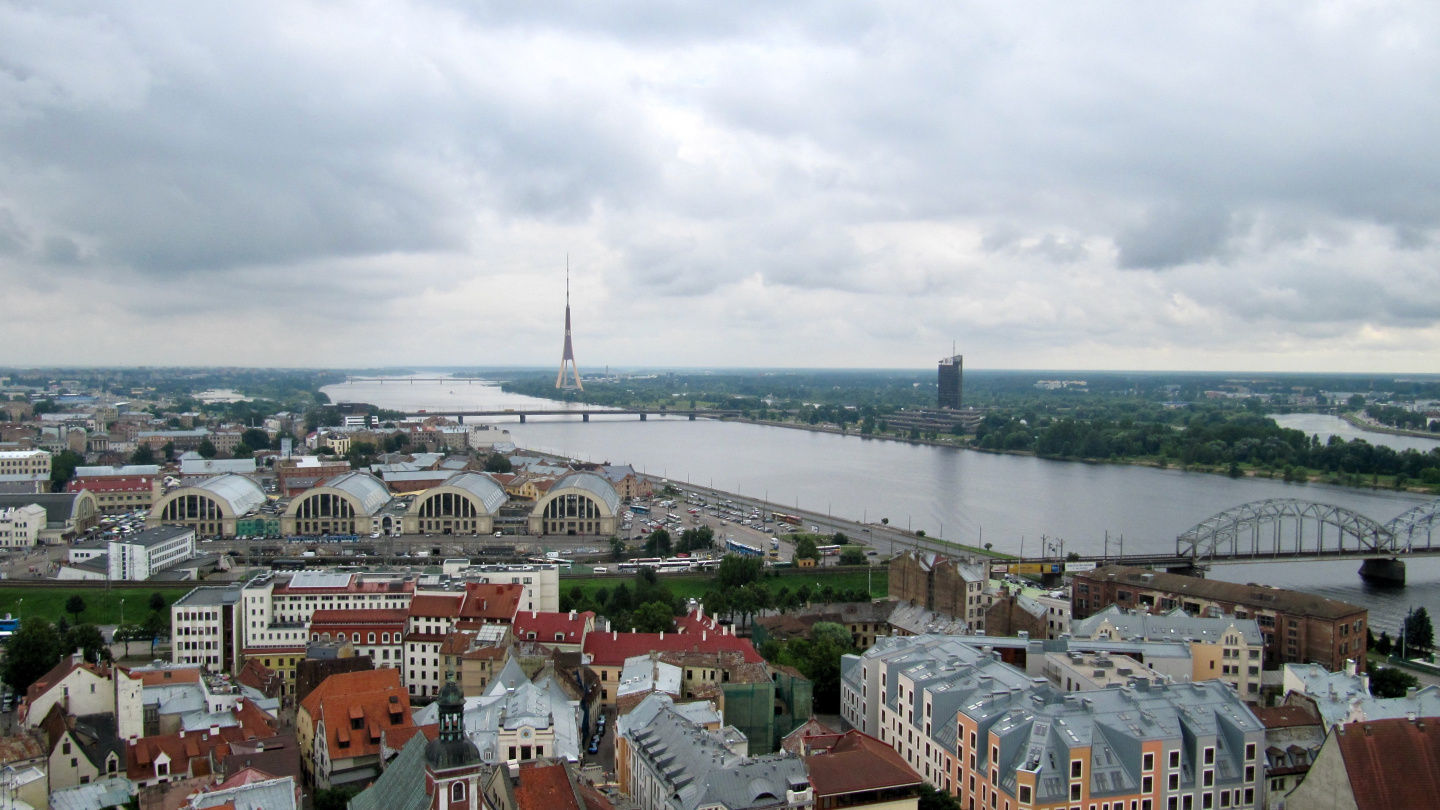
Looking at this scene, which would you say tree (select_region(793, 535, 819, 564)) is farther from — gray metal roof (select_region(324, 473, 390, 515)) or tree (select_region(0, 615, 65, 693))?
tree (select_region(0, 615, 65, 693))

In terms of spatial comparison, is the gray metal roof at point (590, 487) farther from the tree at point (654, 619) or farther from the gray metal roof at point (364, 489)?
the tree at point (654, 619)

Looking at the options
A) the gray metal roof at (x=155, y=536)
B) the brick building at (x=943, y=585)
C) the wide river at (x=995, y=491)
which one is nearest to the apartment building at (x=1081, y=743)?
the brick building at (x=943, y=585)

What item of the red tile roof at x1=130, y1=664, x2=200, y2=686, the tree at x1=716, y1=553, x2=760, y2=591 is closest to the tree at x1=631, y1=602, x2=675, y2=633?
the tree at x1=716, y1=553, x2=760, y2=591

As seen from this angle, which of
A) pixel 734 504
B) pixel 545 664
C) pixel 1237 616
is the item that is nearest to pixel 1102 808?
pixel 545 664

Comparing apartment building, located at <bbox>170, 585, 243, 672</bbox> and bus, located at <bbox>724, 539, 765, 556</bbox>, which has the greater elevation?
apartment building, located at <bbox>170, 585, 243, 672</bbox>

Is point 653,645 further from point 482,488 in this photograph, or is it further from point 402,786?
point 482,488

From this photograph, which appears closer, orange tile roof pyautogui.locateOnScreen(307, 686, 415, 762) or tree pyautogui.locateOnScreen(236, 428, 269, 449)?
orange tile roof pyautogui.locateOnScreen(307, 686, 415, 762)

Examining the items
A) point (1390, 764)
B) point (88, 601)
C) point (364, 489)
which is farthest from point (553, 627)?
point (364, 489)
